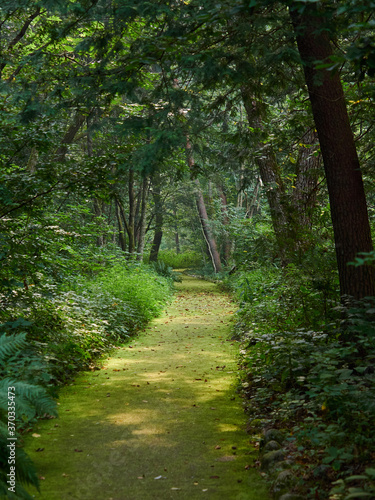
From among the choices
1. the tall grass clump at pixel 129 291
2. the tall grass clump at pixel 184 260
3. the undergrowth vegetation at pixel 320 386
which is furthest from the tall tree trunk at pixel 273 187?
the tall grass clump at pixel 184 260

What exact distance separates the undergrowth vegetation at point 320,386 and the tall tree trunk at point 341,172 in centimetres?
45

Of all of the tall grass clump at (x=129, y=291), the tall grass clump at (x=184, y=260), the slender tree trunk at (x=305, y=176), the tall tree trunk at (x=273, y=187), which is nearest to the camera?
the tall tree trunk at (x=273, y=187)

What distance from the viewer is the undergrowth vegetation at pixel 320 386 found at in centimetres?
284

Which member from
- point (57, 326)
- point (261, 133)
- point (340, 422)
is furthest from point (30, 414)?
point (261, 133)

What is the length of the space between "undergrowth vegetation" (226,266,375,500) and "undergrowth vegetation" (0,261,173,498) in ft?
A: 6.54

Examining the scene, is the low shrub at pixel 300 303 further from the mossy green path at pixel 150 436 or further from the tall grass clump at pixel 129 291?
the tall grass clump at pixel 129 291

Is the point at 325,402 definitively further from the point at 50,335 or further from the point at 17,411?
the point at 50,335

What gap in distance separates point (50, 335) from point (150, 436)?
251cm

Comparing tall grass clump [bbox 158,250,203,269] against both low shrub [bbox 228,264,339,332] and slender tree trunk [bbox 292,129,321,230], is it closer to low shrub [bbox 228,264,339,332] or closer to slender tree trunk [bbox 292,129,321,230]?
slender tree trunk [bbox 292,129,321,230]

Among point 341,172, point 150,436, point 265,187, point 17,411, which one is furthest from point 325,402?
point 265,187

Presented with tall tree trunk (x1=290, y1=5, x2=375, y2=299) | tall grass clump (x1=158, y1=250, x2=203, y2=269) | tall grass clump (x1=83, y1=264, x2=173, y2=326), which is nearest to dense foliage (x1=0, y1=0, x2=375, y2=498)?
tall tree trunk (x1=290, y1=5, x2=375, y2=299)

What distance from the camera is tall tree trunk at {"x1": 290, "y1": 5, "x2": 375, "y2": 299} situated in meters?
4.81

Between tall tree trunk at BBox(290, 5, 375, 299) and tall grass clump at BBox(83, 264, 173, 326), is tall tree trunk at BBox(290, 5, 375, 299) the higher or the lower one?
the higher one

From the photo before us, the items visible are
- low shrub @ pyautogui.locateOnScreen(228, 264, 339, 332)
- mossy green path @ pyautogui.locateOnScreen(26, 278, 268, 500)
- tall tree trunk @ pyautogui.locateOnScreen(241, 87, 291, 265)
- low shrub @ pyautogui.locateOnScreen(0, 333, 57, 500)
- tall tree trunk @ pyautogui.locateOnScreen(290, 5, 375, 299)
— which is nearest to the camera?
low shrub @ pyautogui.locateOnScreen(0, 333, 57, 500)
